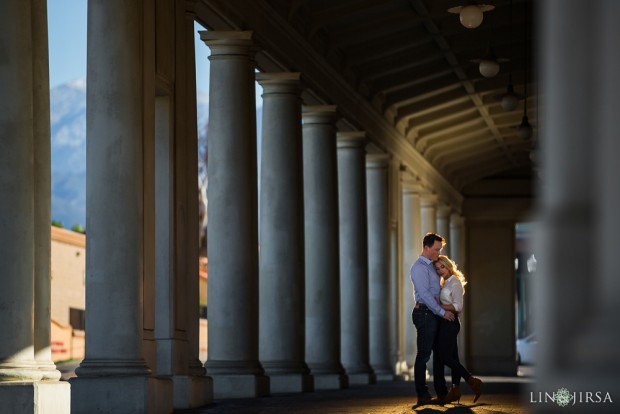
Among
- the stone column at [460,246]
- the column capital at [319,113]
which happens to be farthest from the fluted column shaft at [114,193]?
the stone column at [460,246]

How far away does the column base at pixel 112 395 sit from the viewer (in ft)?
48.4

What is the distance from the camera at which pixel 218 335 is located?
2208 centimetres

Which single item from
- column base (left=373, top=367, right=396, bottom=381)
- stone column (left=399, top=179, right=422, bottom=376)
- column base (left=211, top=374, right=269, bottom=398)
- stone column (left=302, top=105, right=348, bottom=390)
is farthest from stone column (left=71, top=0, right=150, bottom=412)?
stone column (left=399, top=179, right=422, bottom=376)

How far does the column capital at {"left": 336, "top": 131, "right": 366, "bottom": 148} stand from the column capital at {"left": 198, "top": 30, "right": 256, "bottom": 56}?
36.4 ft

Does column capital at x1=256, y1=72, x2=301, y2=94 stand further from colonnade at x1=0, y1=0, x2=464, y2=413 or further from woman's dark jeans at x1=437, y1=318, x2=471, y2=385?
woman's dark jeans at x1=437, y1=318, x2=471, y2=385

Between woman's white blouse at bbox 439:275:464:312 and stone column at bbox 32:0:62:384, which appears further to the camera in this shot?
woman's white blouse at bbox 439:275:464:312

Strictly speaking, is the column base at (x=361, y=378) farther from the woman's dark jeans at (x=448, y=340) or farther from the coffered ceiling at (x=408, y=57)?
the woman's dark jeans at (x=448, y=340)

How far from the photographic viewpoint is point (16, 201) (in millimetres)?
12820

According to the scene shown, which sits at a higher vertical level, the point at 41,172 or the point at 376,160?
the point at 376,160

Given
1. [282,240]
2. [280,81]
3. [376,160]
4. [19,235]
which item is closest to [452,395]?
[19,235]

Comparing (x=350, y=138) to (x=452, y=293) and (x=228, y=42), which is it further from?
(x=452, y=293)

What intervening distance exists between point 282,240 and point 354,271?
7130mm

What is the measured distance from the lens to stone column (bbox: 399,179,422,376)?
136ft

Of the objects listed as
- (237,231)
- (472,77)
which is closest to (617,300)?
(237,231)
